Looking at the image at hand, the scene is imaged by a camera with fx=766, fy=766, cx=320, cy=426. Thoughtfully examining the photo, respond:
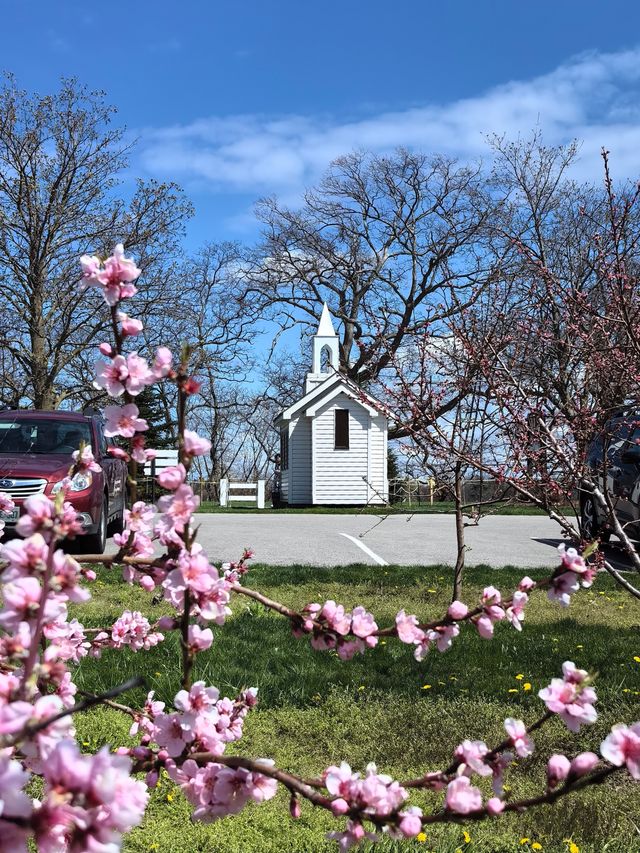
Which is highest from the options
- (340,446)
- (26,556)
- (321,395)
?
(321,395)

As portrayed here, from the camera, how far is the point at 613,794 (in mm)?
3379

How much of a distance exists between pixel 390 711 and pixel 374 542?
8341 mm

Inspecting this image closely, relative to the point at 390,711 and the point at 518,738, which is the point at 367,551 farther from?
the point at 518,738

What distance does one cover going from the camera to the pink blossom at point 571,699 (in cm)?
130

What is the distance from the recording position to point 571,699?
132 centimetres

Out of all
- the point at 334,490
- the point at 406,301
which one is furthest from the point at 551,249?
the point at 334,490

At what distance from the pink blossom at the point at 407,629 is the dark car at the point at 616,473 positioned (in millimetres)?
2039

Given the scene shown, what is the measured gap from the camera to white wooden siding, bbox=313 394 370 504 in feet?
88.1

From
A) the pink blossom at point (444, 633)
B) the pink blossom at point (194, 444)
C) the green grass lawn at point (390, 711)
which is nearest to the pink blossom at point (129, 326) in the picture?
the pink blossom at point (194, 444)

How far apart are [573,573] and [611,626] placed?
17.5 feet

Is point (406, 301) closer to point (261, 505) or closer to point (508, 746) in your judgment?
point (261, 505)

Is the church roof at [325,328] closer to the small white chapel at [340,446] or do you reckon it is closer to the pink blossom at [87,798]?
the small white chapel at [340,446]

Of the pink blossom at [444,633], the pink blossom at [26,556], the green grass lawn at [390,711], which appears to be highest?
the pink blossom at [26,556]

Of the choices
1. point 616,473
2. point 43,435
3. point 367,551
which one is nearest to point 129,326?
point 616,473
